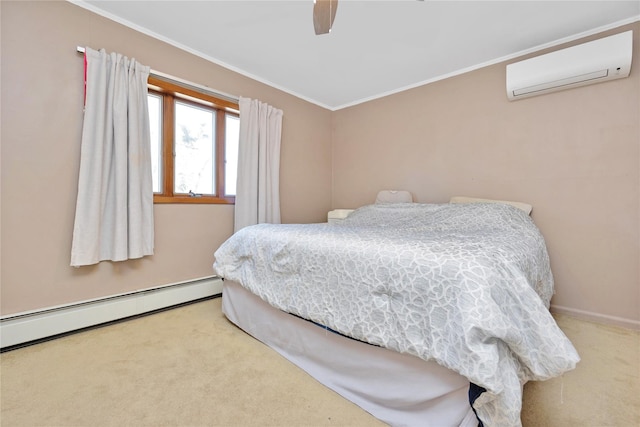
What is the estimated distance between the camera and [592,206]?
211 centimetres

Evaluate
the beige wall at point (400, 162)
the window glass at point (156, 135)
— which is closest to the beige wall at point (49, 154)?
the beige wall at point (400, 162)

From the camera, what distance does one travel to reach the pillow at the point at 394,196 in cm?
292

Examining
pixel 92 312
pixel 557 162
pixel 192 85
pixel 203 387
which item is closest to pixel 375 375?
pixel 203 387

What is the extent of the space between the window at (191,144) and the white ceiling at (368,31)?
17.0 inches

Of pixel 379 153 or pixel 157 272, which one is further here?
pixel 379 153

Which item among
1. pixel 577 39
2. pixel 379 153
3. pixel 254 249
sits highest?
pixel 577 39

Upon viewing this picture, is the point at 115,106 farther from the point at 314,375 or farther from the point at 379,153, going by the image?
the point at 379,153

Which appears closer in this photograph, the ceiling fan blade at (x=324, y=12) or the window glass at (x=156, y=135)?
the ceiling fan blade at (x=324, y=12)

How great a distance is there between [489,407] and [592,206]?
2145 mm

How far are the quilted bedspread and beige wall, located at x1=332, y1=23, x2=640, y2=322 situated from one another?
850 mm

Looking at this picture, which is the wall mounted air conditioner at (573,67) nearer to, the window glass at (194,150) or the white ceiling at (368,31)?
the white ceiling at (368,31)

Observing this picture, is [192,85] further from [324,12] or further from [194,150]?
[324,12]

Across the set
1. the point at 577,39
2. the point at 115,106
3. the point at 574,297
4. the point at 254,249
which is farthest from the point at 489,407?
the point at 577,39

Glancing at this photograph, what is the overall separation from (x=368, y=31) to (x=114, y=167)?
222 centimetres
